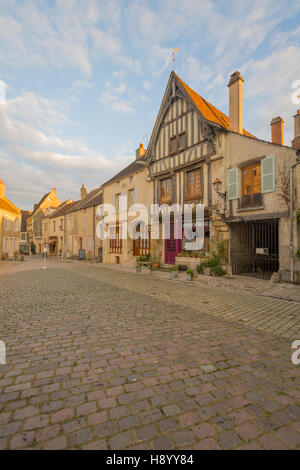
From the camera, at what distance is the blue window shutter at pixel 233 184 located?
9344 millimetres

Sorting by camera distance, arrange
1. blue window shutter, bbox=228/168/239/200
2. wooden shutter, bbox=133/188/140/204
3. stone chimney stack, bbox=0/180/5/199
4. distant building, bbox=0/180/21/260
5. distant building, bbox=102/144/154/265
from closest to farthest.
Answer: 1. blue window shutter, bbox=228/168/239/200
2. distant building, bbox=102/144/154/265
3. wooden shutter, bbox=133/188/140/204
4. distant building, bbox=0/180/21/260
5. stone chimney stack, bbox=0/180/5/199

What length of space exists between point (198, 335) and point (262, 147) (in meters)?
7.92

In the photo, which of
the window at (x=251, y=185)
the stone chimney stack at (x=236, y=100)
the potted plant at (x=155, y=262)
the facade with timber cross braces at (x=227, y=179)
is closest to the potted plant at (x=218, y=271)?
the facade with timber cross braces at (x=227, y=179)

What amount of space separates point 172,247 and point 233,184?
467cm

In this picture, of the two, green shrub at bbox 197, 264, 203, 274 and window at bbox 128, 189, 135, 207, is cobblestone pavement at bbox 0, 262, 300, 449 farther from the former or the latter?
window at bbox 128, 189, 135, 207

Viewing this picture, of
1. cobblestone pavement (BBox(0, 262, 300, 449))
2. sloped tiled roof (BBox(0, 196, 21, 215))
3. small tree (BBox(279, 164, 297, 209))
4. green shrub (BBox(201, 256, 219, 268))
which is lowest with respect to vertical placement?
cobblestone pavement (BBox(0, 262, 300, 449))

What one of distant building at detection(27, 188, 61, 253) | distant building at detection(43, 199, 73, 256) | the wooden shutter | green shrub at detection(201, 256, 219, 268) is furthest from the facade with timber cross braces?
distant building at detection(27, 188, 61, 253)

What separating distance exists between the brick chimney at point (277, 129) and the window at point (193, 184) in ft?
16.0

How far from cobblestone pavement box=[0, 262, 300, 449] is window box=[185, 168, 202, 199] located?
24.9 ft

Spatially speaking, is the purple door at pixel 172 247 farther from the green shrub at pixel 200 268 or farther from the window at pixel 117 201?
the window at pixel 117 201

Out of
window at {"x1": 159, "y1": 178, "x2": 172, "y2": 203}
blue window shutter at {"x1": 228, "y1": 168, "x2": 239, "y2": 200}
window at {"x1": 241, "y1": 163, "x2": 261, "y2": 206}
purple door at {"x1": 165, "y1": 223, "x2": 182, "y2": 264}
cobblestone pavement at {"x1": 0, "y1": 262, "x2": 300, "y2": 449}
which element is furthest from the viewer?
window at {"x1": 159, "y1": 178, "x2": 172, "y2": 203}

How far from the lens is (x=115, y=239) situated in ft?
56.1

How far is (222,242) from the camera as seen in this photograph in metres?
9.71

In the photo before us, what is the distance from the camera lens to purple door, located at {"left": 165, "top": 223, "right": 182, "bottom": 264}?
11942 millimetres
